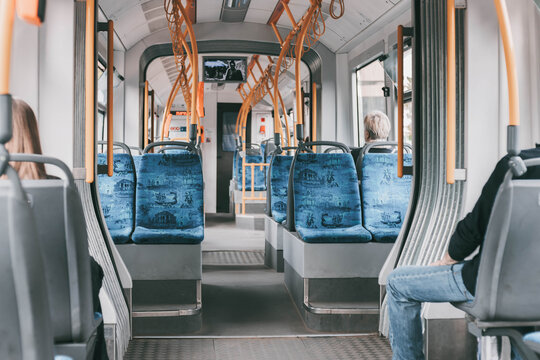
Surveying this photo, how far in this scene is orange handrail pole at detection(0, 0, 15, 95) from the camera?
4.22 ft

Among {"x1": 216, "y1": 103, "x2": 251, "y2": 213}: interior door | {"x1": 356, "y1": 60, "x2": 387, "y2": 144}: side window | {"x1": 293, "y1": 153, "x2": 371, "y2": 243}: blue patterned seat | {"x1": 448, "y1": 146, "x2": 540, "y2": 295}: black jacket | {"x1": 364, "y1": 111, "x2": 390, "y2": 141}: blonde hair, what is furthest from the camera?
{"x1": 216, "y1": 103, "x2": 251, "y2": 213}: interior door

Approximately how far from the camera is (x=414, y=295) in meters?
2.37

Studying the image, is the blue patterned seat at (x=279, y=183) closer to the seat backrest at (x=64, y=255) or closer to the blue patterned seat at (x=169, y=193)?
the blue patterned seat at (x=169, y=193)

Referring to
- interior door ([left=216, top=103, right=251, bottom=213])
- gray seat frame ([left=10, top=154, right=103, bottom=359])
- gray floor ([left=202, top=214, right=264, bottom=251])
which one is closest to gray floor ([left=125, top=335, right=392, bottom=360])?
gray seat frame ([left=10, top=154, right=103, bottom=359])

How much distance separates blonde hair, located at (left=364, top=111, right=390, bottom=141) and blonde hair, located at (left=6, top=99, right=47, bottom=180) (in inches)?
132

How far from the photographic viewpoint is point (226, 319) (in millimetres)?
3904

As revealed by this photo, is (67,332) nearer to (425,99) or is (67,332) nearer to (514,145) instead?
(514,145)

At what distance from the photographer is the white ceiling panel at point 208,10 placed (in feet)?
22.1

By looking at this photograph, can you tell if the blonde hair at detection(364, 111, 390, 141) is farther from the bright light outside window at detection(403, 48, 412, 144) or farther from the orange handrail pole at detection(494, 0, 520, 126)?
the orange handrail pole at detection(494, 0, 520, 126)

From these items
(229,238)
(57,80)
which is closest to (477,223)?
(57,80)

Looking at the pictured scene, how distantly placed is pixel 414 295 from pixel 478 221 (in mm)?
505

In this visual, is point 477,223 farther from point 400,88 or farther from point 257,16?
point 257,16

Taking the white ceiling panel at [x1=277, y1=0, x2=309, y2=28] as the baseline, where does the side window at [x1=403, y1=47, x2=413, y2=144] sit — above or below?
below

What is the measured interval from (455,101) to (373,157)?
151cm
